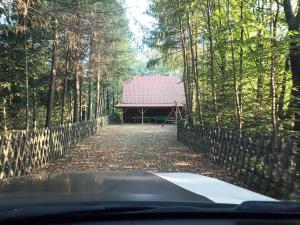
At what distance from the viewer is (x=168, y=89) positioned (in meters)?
58.1

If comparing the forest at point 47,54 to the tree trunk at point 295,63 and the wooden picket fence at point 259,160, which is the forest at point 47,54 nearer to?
the tree trunk at point 295,63

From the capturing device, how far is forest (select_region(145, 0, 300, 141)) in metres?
13.3

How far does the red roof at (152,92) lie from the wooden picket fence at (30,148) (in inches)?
1355

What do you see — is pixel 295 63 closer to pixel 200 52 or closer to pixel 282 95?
pixel 282 95

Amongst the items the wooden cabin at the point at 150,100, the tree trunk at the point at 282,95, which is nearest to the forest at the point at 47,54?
the tree trunk at the point at 282,95

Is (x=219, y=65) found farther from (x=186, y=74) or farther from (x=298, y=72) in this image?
(x=298, y=72)

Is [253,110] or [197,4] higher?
[197,4]

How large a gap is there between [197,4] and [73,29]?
4645 mm

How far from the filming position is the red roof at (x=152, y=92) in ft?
184

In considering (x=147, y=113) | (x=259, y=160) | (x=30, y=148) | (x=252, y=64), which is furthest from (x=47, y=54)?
(x=147, y=113)

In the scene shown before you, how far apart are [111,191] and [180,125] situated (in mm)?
23673

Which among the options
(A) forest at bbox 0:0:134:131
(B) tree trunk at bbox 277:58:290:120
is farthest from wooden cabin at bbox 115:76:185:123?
(B) tree trunk at bbox 277:58:290:120

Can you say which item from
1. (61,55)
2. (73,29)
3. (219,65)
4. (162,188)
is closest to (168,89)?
(61,55)

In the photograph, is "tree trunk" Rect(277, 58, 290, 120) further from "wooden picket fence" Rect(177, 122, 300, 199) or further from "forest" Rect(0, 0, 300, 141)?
"wooden picket fence" Rect(177, 122, 300, 199)
